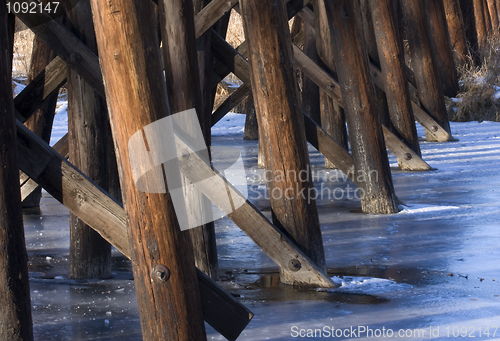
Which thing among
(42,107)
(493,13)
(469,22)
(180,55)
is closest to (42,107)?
(42,107)

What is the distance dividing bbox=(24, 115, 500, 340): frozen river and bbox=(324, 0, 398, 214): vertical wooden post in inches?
9.3

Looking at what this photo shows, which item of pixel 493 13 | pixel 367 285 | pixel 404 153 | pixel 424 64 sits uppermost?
pixel 493 13

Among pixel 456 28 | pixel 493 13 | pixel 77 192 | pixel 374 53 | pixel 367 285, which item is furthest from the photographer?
pixel 493 13

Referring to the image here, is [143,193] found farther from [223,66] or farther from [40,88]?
[223,66]

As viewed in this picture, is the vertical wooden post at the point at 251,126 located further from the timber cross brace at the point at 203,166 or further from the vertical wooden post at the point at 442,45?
the timber cross brace at the point at 203,166

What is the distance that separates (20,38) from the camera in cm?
1945

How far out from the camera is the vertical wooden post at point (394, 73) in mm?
7055

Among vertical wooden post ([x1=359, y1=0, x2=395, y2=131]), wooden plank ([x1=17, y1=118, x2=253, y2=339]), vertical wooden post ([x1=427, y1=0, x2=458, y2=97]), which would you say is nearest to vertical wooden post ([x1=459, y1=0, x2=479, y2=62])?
vertical wooden post ([x1=427, y1=0, x2=458, y2=97])

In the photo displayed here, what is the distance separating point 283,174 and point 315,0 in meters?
3.41

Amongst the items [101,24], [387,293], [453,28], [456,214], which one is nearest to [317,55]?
[456,214]

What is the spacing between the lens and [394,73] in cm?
733

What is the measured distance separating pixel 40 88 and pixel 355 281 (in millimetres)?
2517

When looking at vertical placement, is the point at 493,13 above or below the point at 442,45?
above

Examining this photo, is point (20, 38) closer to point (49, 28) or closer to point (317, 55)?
point (317, 55)
